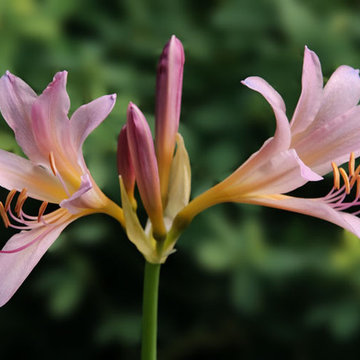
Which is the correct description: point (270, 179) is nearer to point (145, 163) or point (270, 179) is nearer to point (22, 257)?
point (145, 163)

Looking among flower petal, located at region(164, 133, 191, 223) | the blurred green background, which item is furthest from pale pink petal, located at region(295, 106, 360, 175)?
the blurred green background

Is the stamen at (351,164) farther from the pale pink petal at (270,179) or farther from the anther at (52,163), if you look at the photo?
the anther at (52,163)

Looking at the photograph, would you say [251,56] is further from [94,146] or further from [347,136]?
[347,136]

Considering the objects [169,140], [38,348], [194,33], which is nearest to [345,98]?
[169,140]

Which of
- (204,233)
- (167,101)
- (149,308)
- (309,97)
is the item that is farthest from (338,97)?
(204,233)

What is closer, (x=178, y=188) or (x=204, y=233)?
(x=178, y=188)
